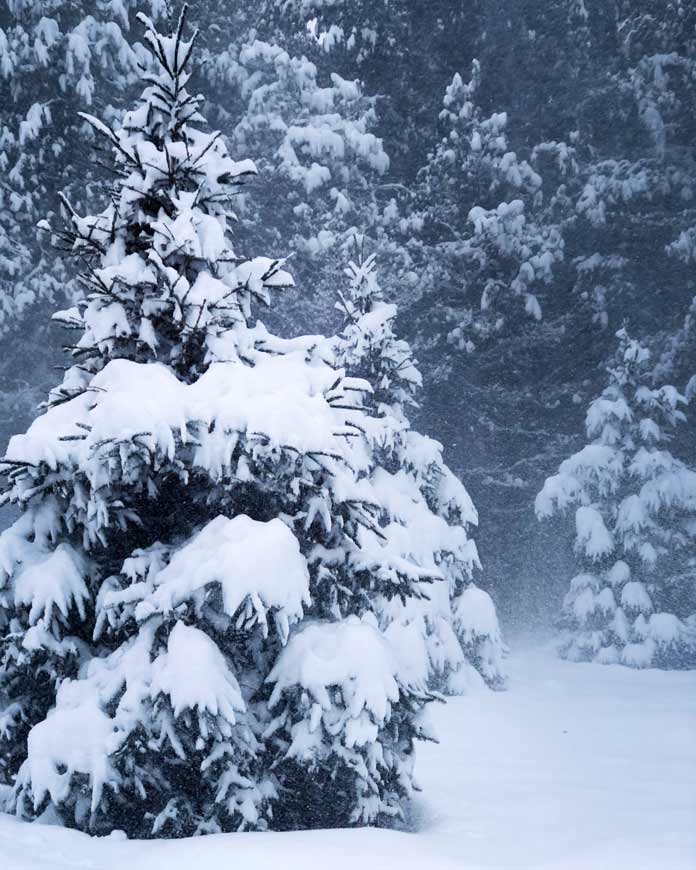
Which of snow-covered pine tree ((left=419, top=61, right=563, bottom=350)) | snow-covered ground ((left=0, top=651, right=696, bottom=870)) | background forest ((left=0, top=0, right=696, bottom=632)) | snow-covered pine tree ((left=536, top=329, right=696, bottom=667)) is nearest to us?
snow-covered ground ((left=0, top=651, right=696, bottom=870))

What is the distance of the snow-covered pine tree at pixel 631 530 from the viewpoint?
1441 cm

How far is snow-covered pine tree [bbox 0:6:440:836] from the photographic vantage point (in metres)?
3.67

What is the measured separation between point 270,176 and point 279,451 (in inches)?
659

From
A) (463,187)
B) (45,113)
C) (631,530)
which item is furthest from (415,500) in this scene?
(45,113)

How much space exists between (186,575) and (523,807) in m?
3.34

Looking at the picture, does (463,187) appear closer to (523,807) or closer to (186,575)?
(523,807)

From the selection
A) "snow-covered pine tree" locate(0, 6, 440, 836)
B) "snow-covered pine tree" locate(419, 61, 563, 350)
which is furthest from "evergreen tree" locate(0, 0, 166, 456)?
"snow-covered pine tree" locate(0, 6, 440, 836)

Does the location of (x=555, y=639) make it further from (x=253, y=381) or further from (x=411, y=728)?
(x=253, y=381)

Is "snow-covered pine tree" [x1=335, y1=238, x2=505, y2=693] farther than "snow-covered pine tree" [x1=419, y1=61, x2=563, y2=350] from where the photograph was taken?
No

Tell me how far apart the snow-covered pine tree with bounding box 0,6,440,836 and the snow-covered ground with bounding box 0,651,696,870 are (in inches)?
15.9

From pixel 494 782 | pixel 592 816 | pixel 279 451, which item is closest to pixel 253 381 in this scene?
pixel 279 451

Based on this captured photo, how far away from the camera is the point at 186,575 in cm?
378

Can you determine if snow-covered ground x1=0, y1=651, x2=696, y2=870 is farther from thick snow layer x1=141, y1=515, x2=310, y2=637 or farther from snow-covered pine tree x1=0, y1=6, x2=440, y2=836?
thick snow layer x1=141, y1=515, x2=310, y2=637

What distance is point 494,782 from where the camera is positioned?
6.43 meters
